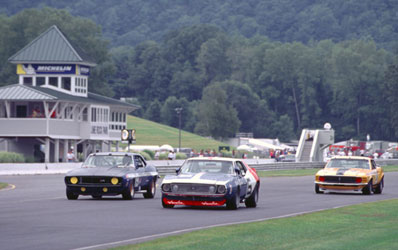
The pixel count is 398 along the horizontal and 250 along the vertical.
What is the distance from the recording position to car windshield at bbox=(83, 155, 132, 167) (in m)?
26.5

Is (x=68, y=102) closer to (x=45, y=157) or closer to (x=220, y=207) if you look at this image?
(x=45, y=157)

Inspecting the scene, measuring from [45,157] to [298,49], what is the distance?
114 m

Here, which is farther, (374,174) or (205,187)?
(374,174)

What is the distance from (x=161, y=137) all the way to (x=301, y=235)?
102490 millimetres

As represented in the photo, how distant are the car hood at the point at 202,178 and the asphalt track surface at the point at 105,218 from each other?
0.69 meters

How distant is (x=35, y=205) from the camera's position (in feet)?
76.6

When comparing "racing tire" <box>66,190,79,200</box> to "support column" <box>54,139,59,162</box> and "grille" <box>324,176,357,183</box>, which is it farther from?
"support column" <box>54,139,59,162</box>

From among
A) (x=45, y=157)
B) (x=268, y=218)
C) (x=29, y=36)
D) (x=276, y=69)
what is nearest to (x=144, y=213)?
(x=268, y=218)

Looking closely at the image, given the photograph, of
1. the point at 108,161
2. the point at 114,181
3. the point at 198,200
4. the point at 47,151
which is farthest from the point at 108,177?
Result: the point at 47,151

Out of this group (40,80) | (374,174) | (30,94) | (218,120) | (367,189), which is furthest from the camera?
(218,120)

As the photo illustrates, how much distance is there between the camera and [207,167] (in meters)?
23.0

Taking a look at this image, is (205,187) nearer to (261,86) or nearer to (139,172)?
(139,172)

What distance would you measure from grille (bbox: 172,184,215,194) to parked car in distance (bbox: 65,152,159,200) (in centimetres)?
399

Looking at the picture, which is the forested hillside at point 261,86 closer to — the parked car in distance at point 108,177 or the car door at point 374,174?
the car door at point 374,174
